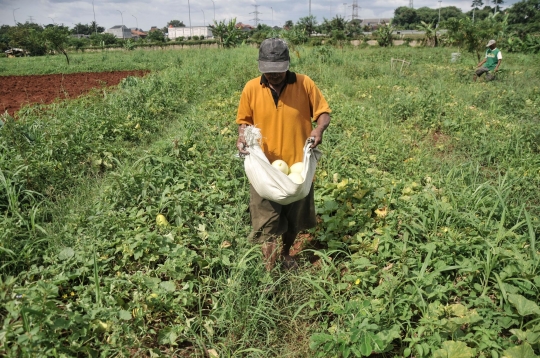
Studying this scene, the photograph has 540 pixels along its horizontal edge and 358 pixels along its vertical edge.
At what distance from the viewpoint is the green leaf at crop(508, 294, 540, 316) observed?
2.04 meters

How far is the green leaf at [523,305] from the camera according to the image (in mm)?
2043

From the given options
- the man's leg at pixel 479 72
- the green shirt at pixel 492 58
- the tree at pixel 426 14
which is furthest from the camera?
the tree at pixel 426 14

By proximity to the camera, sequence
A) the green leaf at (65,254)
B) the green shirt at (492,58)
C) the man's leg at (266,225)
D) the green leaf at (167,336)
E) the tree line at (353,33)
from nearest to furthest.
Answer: the green leaf at (167,336), the green leaf at (65,254), the man's leg at (266,225), the green shirt at (492,58), the tree line at (353,33)

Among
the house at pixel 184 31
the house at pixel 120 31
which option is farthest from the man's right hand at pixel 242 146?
the house at pixel 120 31

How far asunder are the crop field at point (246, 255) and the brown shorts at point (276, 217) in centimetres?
21

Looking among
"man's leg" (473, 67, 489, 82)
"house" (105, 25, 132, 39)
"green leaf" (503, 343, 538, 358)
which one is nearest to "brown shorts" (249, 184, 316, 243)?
"green leaf" (503, 343, 538, 358)

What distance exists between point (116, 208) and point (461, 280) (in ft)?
9.42

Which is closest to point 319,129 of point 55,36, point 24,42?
point 55,36

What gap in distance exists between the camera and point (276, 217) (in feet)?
9.21

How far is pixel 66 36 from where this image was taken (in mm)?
23234

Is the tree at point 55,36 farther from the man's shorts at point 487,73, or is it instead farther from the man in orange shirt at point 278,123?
the man in orange shirt at point 278,123

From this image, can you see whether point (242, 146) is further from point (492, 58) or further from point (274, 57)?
point (492, 58)

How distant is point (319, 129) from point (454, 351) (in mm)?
1591

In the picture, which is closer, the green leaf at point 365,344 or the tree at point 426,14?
the green leaf at point 365,344
